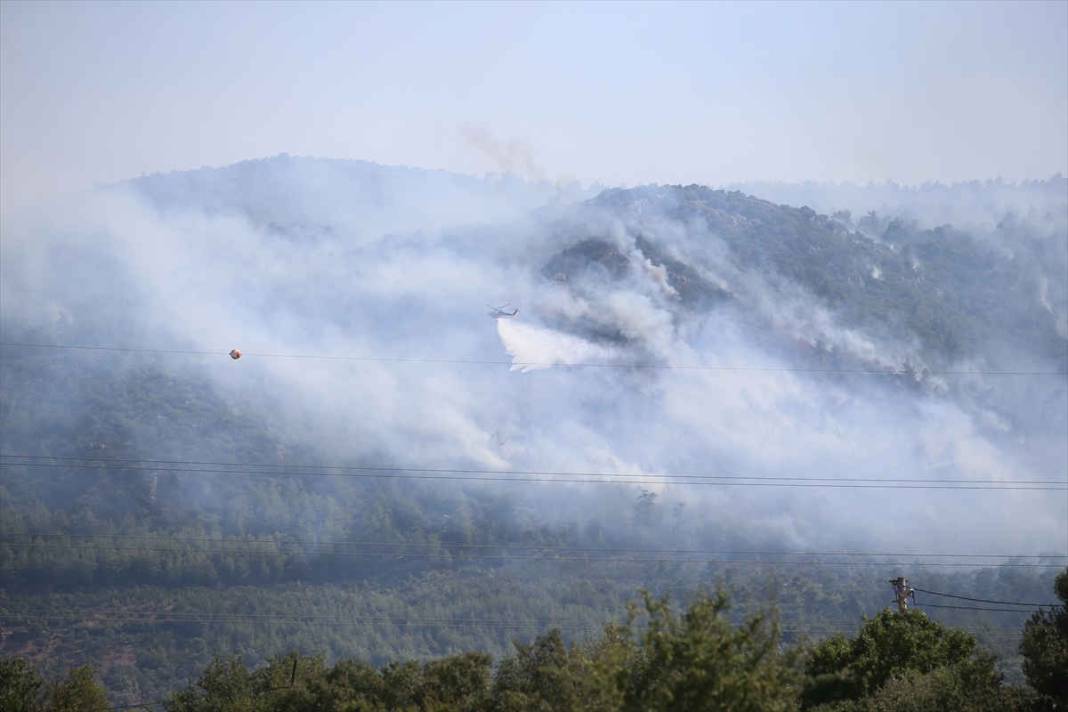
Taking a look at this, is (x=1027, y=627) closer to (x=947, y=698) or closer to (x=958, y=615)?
(x=947, y=698)

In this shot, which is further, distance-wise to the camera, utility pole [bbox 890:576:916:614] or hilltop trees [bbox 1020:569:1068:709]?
utility pole [bbox 890:576:916:614]

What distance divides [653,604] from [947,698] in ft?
78.3

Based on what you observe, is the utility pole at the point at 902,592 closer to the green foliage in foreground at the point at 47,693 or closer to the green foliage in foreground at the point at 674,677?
the green foliage in foreground at the point at 674,677

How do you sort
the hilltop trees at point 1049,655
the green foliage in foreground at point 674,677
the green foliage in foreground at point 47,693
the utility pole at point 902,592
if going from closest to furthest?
the green foliage in foreground at point 674,677 < the hilltop trees at point 1049,655 < the utility pole at point 902,592 < the green foliage in foreground at point 47,693

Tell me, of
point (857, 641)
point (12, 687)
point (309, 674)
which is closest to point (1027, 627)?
point (857, 641)

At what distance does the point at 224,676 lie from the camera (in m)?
94.9

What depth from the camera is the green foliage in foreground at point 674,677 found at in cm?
4628

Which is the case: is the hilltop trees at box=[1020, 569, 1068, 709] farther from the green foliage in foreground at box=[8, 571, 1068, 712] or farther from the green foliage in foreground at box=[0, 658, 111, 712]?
the green foliage in foreground at box=[0, 658, 111, 712]

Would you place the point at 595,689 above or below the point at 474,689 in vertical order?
above

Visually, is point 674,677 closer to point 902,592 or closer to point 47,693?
point 902,592

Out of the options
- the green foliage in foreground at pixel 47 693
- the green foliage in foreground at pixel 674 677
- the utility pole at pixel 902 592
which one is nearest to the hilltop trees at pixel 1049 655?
the green foliage in foreground at pixel 674 677

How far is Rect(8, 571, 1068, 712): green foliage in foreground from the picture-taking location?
4628cm

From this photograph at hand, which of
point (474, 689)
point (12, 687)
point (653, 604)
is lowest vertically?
point (12, 687)

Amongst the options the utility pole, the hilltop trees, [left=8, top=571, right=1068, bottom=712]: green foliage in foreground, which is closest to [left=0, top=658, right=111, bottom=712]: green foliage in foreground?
[left=8, top=571, right=1068, bottom=712]: green foliage in foreground
